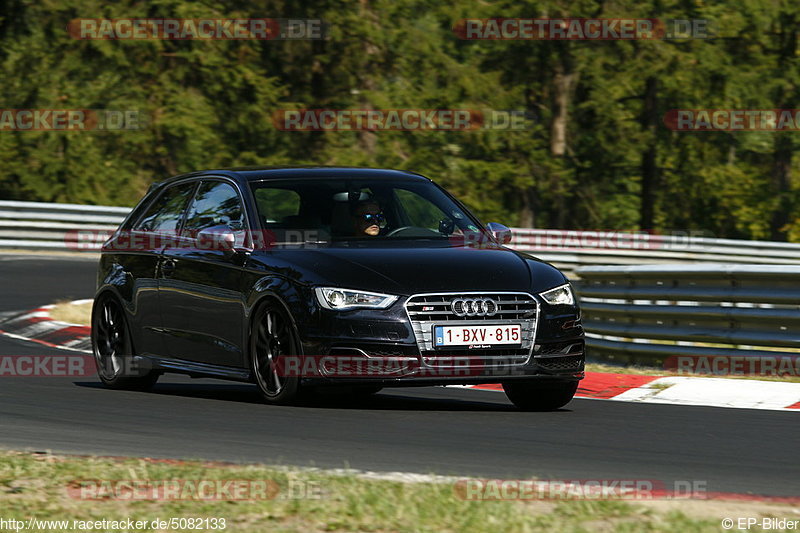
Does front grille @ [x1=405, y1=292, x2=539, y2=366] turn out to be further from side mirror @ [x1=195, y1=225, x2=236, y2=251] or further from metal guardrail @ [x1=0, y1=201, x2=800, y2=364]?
metal guardrail @ [x1=0, y1=201, x2=800, y2=364]

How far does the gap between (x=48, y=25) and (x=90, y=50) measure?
1242 millimetres

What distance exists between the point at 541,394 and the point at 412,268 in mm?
1356

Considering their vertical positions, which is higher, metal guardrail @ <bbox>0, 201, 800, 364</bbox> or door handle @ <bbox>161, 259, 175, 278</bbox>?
door handle @ <bbox>161, 259, 175, 278</bbox>

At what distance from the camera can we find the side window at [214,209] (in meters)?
9.81

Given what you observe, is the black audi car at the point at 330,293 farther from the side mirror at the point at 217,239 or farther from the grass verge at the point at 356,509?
the grass verge at the point at 356,509

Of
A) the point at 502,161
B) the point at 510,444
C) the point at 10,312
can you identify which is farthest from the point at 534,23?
the point at 510,444

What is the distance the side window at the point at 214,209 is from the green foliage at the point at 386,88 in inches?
995

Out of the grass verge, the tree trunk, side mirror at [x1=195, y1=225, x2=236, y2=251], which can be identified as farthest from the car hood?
the tree trunk

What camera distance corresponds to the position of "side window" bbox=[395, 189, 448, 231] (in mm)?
9844

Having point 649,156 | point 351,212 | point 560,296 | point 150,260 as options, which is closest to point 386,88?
point 649,156

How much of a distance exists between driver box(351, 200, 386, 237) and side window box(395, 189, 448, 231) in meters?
0.23

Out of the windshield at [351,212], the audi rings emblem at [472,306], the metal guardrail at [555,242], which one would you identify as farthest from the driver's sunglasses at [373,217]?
the metal guardrail at [555,242]

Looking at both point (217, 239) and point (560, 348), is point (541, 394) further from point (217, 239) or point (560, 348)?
point (217, 239)

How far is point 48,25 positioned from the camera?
36.2 meters
